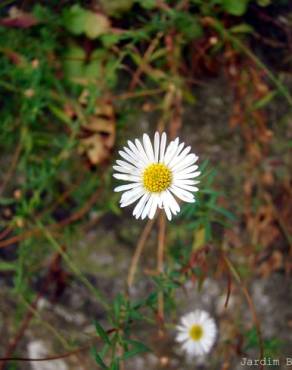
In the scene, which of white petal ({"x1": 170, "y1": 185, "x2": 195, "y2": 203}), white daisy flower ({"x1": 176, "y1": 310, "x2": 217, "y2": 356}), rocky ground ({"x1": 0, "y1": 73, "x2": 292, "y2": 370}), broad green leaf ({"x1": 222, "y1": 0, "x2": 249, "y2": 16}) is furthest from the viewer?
rocky ground ({"x1": 0, "y1": 73, "x2": 292, "y2": 370})

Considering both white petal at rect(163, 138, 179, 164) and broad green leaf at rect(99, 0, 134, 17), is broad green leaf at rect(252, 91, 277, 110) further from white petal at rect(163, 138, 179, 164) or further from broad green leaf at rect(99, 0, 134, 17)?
white petal at rect(163, 138, 179, 164)

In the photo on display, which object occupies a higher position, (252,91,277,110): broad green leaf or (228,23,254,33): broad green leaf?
(228,23,254,33): broad green leaf

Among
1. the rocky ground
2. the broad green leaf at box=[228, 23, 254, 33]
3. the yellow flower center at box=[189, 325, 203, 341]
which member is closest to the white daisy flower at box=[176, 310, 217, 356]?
the yellow flower center at box=[189, 325, 203, 341]

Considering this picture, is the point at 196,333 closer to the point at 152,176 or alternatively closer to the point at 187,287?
the point at 187,287

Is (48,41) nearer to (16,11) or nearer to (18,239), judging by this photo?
(16,11)

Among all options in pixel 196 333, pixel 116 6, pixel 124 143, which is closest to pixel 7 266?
pixel 124 143

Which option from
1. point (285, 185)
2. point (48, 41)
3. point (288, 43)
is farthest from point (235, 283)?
point (48, 41)

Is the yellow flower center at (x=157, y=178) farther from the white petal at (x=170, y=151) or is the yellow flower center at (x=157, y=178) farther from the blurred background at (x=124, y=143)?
the blurred background at (x=124, y=143)
